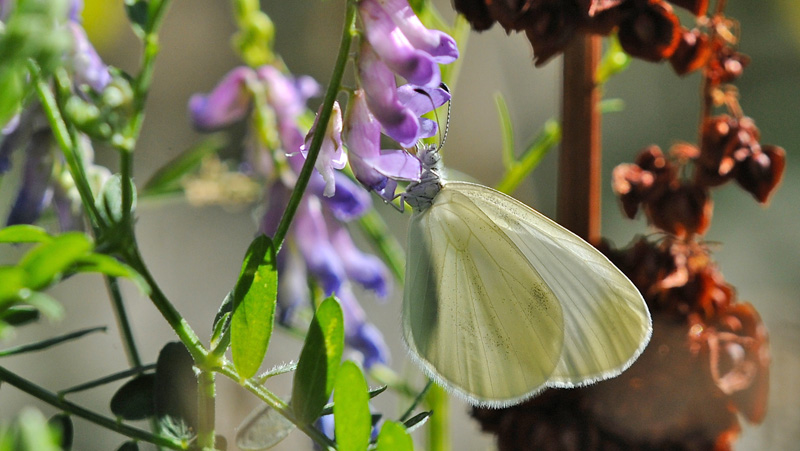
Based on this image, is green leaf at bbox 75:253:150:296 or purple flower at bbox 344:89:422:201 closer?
green leaf at bbox 75:253:150:296

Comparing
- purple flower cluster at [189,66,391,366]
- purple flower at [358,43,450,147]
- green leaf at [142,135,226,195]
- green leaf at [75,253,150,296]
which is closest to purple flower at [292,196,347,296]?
purple flower cluster at [189,66,391,366]

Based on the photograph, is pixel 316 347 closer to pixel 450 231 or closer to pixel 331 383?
pixel 331 383

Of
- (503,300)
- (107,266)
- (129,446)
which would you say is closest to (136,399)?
(129,446)

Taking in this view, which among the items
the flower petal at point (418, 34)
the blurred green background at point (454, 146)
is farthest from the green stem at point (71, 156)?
the blurred green background at point (454, 146)

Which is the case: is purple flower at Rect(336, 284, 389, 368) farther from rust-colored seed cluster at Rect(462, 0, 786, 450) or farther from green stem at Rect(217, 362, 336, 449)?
green stem at Rect(217, 362, 336, 449)

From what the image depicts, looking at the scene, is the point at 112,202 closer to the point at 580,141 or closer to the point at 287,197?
the point at 287,197

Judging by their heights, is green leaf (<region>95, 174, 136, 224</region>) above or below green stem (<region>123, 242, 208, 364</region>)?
above

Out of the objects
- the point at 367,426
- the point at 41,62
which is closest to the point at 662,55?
the point at 367,426
